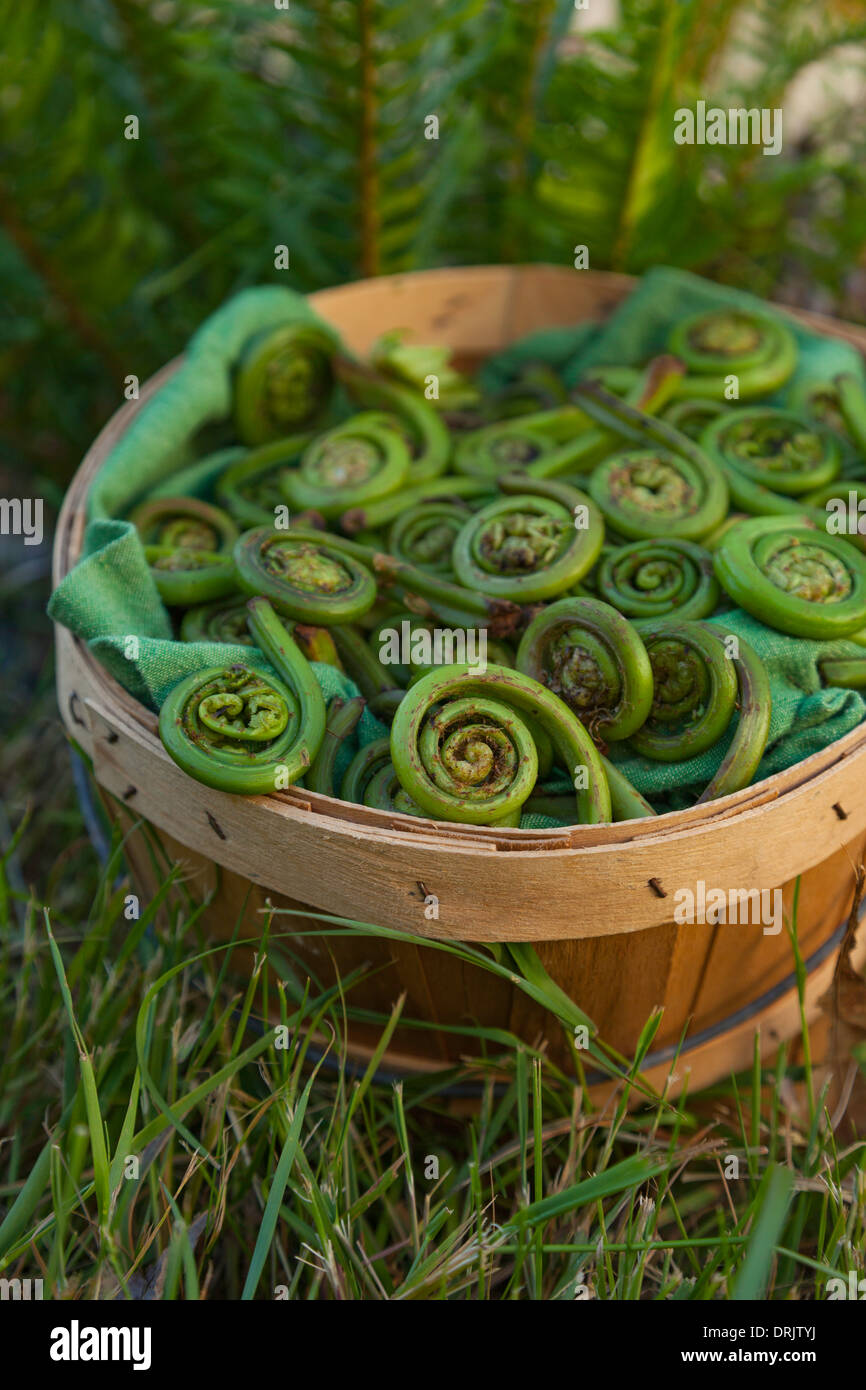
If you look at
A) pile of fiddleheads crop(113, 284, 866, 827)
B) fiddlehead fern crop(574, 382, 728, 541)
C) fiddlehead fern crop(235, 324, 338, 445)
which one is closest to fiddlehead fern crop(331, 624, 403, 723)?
pile of fiddleheads crop(113, 284, 866, 827)

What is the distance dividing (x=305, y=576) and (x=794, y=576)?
1.15 meters

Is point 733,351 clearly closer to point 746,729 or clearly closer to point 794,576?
point 794,576

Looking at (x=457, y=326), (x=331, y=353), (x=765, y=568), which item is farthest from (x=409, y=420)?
(x=765, y=568)

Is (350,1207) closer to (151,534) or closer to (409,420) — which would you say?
(151,534)

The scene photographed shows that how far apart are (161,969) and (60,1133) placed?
1.44 ft

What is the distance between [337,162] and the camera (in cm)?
413

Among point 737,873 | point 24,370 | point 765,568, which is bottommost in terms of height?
point 737,873

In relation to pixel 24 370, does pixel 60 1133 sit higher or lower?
lower

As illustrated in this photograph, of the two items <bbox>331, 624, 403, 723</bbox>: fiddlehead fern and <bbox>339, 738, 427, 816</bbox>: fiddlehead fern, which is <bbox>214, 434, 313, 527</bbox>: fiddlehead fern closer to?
<bbox>331, 624, 403, 723</bbox>: fiddlehead fern

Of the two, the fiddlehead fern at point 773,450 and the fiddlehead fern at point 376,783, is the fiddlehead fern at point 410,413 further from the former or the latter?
the fiddlehead fern at point 376,783

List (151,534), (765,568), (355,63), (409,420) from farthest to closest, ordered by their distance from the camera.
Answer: (355,63)
(409,420)
(151,534)
(765,568)

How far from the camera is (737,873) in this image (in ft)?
7.53

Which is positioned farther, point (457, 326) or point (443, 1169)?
point (457, 326)

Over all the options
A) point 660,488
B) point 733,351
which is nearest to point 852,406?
point 733,351
